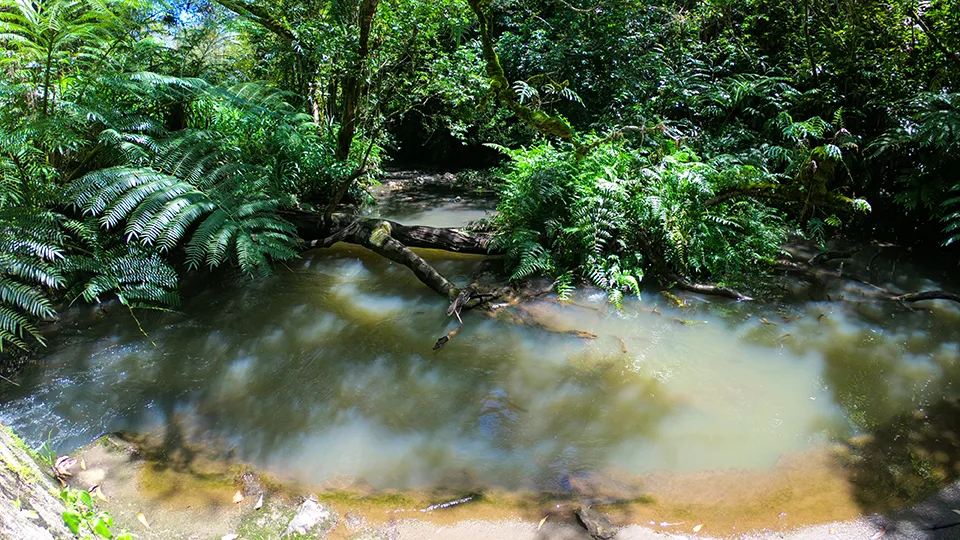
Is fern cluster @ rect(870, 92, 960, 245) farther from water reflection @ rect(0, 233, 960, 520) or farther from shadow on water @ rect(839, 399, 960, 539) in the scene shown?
shadow on water @ rect(839, 399, 960, 539)

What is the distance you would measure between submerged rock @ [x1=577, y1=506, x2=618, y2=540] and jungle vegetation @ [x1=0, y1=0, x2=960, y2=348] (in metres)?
2.26

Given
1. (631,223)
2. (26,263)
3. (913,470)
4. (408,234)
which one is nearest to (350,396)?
(26,263)

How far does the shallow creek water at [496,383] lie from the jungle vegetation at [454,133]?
0.43 meters

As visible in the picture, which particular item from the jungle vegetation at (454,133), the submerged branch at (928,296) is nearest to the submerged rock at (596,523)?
the jungle vegetation at (454,133)

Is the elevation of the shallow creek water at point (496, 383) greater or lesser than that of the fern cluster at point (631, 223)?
lesser

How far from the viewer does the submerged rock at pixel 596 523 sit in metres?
2.28

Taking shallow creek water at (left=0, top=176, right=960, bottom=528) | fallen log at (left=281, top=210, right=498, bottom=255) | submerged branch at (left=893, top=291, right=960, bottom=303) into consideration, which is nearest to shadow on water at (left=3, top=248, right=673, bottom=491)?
shallow creek water at (left=0, top=176, right=960, bottom=528)

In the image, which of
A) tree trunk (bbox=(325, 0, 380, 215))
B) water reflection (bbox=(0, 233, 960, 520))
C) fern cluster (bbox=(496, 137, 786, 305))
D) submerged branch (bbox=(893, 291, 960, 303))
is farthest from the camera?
tree trunk (bbox=(325, 0, 380, 215))

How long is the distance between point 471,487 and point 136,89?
398 cm

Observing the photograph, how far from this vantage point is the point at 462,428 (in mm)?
3016

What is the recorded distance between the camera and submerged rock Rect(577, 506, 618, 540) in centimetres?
228

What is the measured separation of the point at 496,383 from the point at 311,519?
142 cm

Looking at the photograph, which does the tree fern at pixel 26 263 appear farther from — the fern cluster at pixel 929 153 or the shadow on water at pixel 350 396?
the fern cluster at pixel 929 153

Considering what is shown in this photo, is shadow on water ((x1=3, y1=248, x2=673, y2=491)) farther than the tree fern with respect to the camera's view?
No
